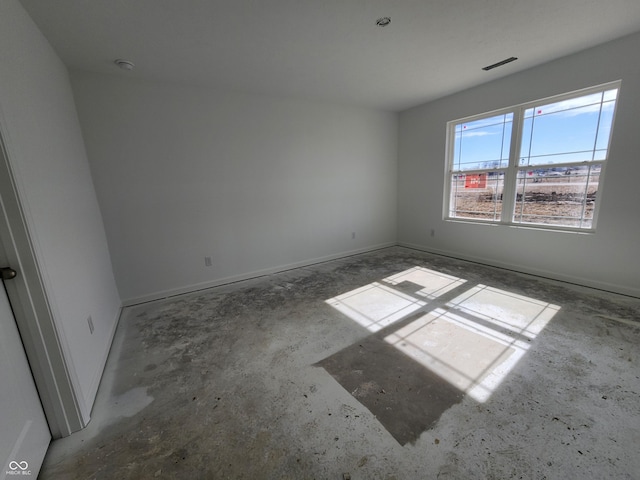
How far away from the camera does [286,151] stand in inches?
153

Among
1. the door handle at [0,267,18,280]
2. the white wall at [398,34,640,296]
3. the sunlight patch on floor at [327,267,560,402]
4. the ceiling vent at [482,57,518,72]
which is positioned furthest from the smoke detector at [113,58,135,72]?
the white wall at [398,34,640,296]

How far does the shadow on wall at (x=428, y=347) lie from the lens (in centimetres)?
161

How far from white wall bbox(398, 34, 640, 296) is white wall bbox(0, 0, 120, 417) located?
15.4 feet

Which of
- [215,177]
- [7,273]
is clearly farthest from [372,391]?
[215,177]

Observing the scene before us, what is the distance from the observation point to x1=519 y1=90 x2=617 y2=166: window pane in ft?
9.49

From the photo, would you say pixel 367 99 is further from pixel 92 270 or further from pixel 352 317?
pixel 92 270

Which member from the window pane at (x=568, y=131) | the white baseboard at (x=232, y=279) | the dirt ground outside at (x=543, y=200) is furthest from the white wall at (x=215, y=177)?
the window pane at (x=568, y=131)

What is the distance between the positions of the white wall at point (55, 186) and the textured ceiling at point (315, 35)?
36cm

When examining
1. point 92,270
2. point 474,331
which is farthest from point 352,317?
point 92,270

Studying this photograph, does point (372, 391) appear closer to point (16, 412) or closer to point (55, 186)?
point (16, 412)

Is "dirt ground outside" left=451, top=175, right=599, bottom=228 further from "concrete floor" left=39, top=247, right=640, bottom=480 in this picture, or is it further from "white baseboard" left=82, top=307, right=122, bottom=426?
"white baseboard" left=82, top=307, right=122, bottom=426

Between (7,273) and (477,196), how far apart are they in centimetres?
493

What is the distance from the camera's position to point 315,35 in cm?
226

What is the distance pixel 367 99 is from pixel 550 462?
431 centimetres
